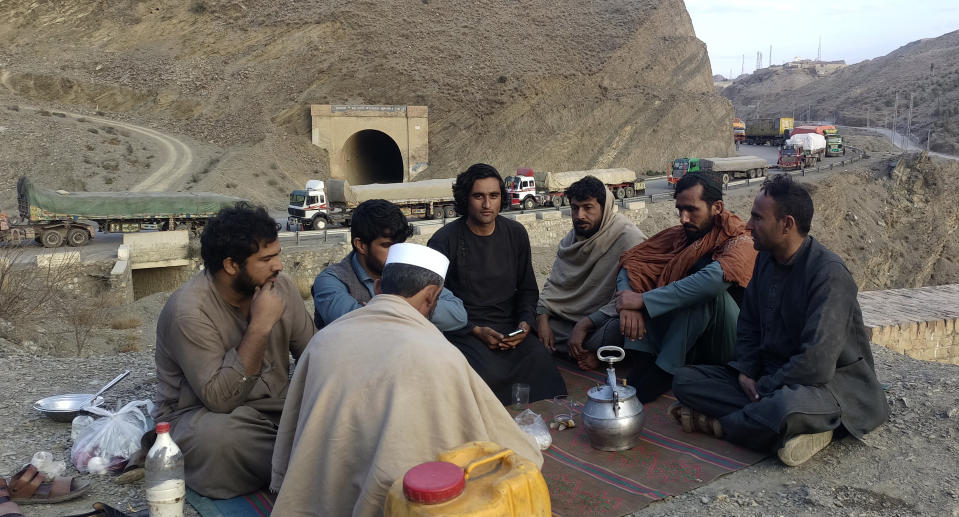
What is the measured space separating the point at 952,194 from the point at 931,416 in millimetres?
33636

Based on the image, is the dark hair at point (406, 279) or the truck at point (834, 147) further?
the truck at point (834, 147)

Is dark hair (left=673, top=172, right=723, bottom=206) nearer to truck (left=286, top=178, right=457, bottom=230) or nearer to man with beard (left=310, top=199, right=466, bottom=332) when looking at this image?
man with beard (left=310, top=199, right=466, bottom=332)

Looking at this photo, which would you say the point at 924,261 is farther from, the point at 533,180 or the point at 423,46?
the point at 423,46

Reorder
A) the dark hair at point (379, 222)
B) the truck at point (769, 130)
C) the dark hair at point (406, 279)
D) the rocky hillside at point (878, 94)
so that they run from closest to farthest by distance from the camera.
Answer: the dark hair at point (406, 279) < the dark hair at point (379, 222) < the truck at point (769, 130) < the rocky hillside at point (878, 94)

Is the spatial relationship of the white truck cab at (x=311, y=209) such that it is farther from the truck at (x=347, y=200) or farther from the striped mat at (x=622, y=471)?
the striped mat at (x=622, y=471)

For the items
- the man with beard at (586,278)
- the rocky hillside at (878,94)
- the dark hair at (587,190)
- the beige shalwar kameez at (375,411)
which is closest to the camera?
the beige shalwar kameez at (375,411)

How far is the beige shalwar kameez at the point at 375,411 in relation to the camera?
2.28 meters

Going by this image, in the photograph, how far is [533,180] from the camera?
Answer: 85.0ft

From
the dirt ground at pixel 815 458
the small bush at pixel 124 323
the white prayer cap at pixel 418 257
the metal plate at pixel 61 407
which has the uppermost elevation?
the white prayer cap at pixel 418 257

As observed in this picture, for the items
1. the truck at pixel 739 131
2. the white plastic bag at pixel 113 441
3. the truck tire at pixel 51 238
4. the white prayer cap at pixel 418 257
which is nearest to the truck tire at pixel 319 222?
the truck tire at pixel 51 238

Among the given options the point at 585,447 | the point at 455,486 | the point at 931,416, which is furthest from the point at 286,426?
the point at 931,416

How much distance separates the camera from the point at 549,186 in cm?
2633

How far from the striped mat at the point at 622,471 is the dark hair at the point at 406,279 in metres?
1.39

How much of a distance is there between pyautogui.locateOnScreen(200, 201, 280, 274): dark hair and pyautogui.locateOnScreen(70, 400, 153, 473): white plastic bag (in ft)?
3.66
